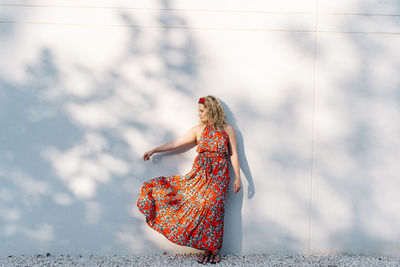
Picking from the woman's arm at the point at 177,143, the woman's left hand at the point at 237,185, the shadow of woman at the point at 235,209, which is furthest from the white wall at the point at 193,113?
the woman's left hand at the point at 237,185

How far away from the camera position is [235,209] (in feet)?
15.2

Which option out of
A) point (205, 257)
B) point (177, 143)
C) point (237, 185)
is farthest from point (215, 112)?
point (205, 257)

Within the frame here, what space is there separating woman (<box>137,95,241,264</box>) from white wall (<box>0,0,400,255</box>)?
0.61 ft

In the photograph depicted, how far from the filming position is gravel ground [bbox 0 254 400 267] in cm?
440

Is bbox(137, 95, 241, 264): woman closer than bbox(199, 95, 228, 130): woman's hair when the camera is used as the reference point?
Yes

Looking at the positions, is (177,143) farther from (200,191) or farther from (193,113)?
(200,191)

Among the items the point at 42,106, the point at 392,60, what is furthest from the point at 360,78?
the point at 42,106

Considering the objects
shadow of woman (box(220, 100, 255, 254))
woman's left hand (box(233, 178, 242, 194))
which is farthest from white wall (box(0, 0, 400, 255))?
woman's left hand (box(233, 178, 242, 194))

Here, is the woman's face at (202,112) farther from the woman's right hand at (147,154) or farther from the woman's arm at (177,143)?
the woman's right hand at (147,154)

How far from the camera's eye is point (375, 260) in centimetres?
455

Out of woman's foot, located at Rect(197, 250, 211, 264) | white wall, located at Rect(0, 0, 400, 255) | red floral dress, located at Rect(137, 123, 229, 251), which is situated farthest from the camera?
white wall, located at Rect(0, 0, 400, 255)

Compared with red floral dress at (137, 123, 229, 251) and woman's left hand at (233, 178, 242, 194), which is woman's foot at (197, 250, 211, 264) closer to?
red floral dress at (137, 123, 229, 251)

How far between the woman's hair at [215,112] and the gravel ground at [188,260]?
141 centimetres

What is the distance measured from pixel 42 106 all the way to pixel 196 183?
5.95ft
